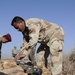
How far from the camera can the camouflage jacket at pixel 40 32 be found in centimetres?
718

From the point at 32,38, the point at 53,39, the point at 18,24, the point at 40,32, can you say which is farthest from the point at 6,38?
the point at 53,39

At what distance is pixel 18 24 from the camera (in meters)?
7.09

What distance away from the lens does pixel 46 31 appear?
316 inches

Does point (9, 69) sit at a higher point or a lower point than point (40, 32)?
lower

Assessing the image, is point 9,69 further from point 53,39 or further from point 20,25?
point 20,25

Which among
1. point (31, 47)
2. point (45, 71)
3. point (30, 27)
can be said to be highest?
point (30, 27)

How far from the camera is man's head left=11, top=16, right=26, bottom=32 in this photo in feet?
23.3

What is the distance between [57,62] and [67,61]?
243 inches

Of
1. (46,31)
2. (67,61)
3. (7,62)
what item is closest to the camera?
(46,31)

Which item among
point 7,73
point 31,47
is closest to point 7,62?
point 7,73

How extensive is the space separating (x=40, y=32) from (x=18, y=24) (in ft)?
3.28

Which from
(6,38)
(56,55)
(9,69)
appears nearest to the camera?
(6,38)

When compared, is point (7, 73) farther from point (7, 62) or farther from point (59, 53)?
point (59, 53)

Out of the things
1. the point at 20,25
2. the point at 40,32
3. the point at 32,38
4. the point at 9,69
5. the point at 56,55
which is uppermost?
the point at 20,25
